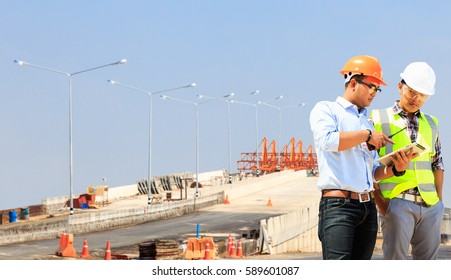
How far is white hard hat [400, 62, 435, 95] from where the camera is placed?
25.2 feet

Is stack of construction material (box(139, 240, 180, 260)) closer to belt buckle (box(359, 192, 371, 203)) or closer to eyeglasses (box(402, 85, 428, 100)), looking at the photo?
eyeglasses (box(402, 85, 428, 100))

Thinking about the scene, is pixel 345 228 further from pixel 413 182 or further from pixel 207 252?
pixel 207 252

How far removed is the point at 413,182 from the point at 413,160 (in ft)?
0.70

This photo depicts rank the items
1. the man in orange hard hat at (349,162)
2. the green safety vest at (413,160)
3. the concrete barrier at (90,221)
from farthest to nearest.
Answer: the concrete barrier at (90,221) → the green safety vest at (413,160) → the man in orange hard hat at (349,162)

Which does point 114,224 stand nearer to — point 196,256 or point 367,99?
point 196,256

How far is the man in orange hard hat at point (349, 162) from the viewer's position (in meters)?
6.60

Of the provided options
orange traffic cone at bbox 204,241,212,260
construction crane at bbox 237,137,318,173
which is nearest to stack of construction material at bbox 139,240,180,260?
orange traffic cone at bbox 204,241,212,260

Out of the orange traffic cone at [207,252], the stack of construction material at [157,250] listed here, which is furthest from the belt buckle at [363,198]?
the stack of construction material at [157,250]

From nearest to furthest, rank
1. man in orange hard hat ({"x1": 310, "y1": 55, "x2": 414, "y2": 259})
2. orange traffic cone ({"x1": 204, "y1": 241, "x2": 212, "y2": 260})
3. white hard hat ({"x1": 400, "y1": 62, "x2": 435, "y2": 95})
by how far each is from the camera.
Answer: man in orange hard hat ({"x1": 310, "y1": 55, "x2": 414, "y2": 259})
white hard hat ({"x1": 400, "y1": 62, "x2": 435, "y2": 95})
orange traffic cone ({"x1": 204, "y1": 241, "x2": 212, "y2": 260})

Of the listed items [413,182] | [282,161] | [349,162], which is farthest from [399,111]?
[282,161]

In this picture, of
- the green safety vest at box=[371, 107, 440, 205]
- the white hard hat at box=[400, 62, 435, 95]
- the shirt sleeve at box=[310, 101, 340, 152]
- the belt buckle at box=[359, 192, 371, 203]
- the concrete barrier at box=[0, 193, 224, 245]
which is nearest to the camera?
the shirt sleeve at box=[310, 101, 340, 152]

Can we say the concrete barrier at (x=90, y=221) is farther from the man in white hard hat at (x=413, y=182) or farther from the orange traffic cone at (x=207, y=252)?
the man in white hard hat at (x=413, y=182)

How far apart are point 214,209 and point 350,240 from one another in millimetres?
54002
